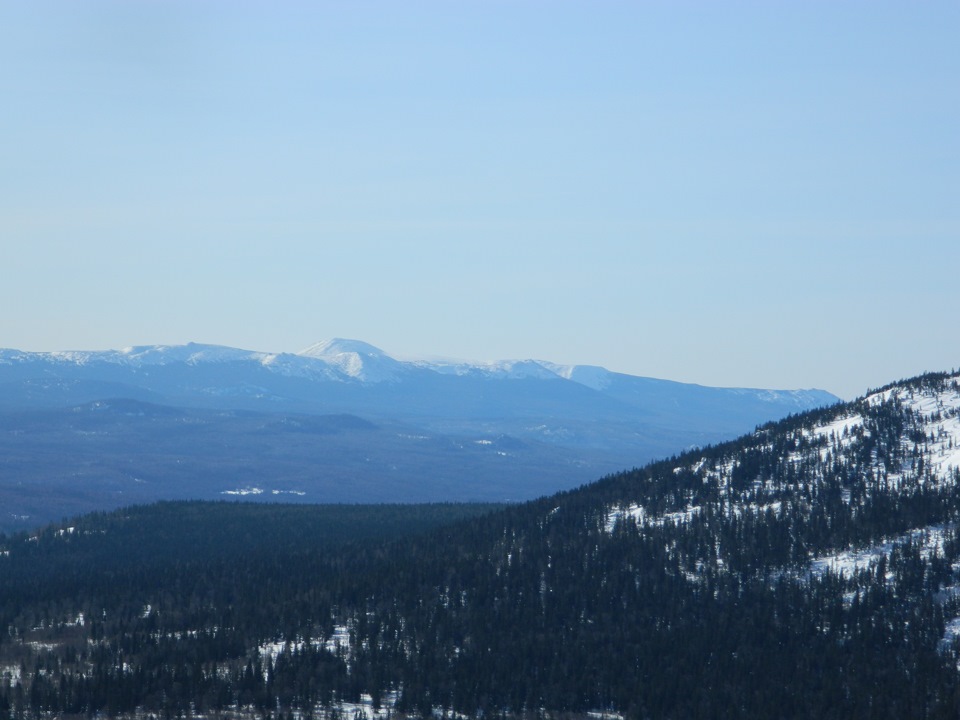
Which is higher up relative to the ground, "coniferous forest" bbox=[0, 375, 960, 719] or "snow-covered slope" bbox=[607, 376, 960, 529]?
"snow-covered slope" bbox=[607, 376, 960, 529]

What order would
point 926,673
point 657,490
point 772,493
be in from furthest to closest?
point 657,490
point 772,493
point 926,673

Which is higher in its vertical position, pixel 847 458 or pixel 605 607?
pixel 847 458

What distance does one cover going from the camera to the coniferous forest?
11662 cm

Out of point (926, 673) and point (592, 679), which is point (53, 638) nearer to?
point (592, 679)

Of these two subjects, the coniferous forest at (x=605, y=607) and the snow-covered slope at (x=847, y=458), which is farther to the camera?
the snow-covered slope at (x=847, y=458)

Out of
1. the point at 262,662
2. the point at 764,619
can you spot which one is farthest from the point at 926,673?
the point at 262,662

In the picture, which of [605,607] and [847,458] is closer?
[605,607]

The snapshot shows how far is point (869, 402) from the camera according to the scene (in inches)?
6998

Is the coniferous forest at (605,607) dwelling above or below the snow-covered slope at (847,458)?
below

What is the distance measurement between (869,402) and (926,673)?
68.7 m

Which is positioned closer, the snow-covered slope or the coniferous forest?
the coniferous forest

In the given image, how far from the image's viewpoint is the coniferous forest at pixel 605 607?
117 m

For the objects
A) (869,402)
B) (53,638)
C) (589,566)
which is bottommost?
(53,638)

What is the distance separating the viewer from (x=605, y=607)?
139625mm
